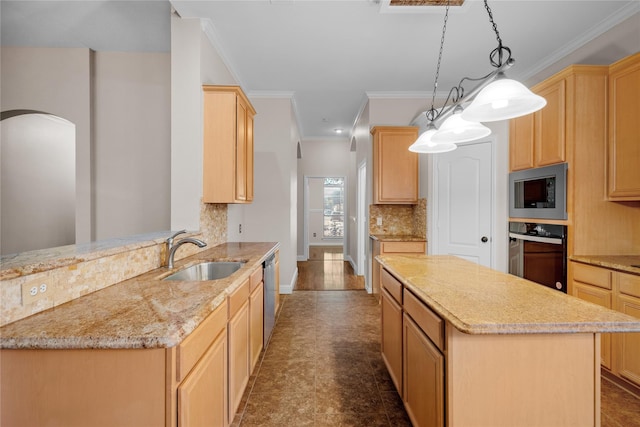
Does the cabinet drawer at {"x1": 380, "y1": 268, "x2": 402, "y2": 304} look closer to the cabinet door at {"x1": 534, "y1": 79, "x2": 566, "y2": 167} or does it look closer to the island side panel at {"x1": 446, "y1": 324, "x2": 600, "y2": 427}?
the island side panel at {"x1": 446, "y1": 324, "x2": 600, "y2": 427}

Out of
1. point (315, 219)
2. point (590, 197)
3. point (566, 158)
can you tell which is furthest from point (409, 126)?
point (315, 219)

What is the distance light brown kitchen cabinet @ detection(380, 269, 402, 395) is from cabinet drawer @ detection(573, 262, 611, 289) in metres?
1.63

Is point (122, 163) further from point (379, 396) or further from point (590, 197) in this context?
point (590, 197)

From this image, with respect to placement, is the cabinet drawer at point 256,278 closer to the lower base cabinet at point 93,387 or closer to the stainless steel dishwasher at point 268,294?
the stainless steel dishwasher at point 268,294

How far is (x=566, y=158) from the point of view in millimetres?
2408

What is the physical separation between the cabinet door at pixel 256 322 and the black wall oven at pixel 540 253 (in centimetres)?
260

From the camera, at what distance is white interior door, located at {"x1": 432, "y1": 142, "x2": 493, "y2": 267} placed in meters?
3.36

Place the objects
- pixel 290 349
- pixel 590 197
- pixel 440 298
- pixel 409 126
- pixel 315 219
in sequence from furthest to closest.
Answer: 1. pixel 315 219
2. pixel 409 126
3. pixel 290 349
4. pixel 590 197
5. pixel 440 298

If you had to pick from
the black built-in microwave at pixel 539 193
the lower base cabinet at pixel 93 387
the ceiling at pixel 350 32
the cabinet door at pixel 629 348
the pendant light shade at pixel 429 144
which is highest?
the ceiling at pixel 350 32

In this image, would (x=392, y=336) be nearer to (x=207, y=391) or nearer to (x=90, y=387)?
(x=207, y=391)

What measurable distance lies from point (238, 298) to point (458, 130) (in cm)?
171

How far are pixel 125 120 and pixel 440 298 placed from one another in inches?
136

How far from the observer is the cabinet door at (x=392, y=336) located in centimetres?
181

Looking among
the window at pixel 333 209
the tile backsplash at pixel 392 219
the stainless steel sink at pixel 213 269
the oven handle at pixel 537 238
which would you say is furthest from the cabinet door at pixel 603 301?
the window at pixel 333 209
